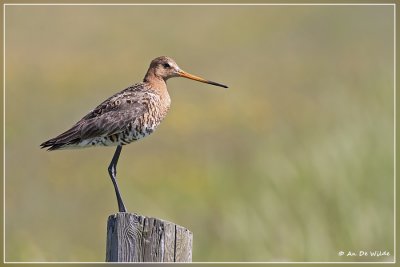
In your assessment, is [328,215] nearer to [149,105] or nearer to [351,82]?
[149,105]

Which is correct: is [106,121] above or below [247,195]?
above

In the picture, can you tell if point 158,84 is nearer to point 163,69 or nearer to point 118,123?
point 163,69

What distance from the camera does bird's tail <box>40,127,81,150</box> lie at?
39.7ft

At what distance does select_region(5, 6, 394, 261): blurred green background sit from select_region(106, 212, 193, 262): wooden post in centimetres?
524

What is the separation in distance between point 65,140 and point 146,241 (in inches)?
124

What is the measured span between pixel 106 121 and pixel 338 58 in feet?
49.3

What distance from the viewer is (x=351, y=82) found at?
2347cm

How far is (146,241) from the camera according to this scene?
9.24 metres

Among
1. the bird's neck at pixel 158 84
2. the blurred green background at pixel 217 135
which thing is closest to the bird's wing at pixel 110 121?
the bird's neck at pixel 158 84

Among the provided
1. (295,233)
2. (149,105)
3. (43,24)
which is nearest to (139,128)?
(149,105)

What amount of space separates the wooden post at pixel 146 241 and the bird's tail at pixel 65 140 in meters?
2.95
